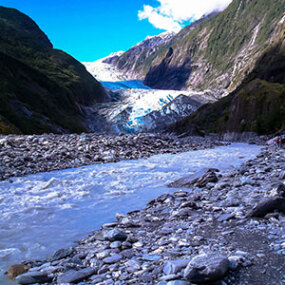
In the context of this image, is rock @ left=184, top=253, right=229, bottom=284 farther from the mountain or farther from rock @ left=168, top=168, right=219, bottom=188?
the mountain

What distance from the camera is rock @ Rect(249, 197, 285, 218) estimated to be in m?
4.49

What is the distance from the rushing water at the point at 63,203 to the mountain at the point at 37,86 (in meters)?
18.9

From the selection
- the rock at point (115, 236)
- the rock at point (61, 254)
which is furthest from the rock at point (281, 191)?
the rock at point (61, 254)

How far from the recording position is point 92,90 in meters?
136

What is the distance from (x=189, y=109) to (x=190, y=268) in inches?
4836

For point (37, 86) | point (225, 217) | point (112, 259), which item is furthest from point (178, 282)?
point (37, 86)

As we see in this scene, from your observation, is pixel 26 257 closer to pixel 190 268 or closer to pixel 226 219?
pixel 190 268

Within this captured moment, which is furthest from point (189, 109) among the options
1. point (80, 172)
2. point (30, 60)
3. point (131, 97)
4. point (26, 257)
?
point (26, 257)

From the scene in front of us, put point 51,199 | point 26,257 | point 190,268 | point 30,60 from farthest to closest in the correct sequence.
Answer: point 30,60, point 51,199, point 26,257, point 190,268

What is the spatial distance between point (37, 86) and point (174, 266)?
85.1 m

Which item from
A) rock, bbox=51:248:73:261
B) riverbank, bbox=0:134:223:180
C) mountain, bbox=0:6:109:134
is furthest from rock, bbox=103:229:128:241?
mountain, bbox=0:6:109:134

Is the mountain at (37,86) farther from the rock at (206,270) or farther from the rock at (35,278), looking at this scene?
the rock at (206,270)

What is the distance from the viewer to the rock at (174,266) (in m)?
2.87

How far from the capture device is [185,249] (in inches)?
139
